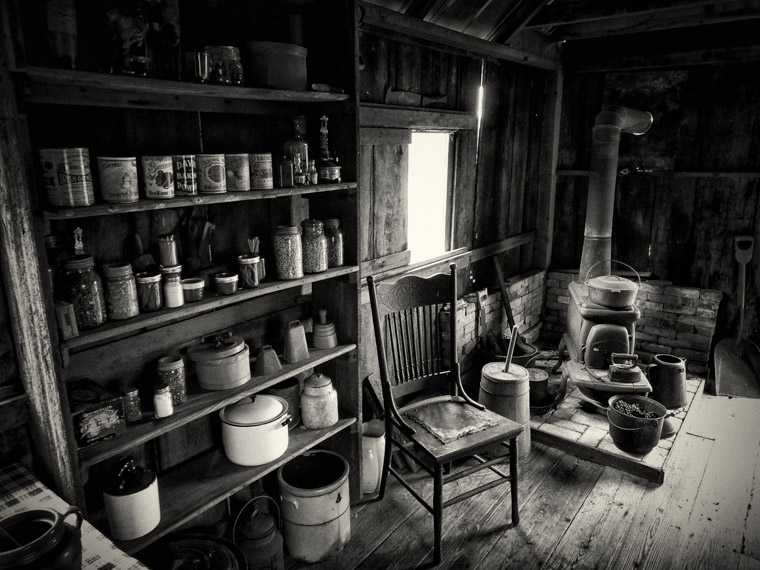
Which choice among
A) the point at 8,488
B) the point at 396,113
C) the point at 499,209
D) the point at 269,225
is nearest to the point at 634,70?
the point at 499,209

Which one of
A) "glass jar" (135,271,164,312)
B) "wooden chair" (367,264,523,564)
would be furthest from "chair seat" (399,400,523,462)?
"glass jar" (135,271,164,312)

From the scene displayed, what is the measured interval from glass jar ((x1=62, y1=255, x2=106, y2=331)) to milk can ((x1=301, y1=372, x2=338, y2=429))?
108 cm

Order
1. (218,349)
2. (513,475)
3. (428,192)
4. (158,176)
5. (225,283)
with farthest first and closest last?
(428,192) < (513,475) < (218,349) < (225,283) < (158,176)

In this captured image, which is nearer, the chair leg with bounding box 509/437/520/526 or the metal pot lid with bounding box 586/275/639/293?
the chair leg with bounding box 509/437/520/526

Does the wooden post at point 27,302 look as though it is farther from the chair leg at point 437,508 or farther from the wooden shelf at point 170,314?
the chair leg at point 437,508

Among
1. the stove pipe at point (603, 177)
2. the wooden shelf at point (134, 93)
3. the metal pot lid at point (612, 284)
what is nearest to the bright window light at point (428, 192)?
the metal pot lid at point (612, 284)

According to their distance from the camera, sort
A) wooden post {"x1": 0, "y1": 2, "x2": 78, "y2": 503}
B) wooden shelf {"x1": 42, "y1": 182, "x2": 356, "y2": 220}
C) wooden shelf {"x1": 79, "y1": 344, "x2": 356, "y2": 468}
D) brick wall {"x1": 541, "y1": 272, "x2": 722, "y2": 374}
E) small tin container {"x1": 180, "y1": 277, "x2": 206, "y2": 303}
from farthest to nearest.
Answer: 1. brick wall {"x1": 541, "y1": 272, "x2": 722, "y2": 374}
2. small tin container {"x1": 180, "y1": 277, "x2": 206, "y2": 303}
3. wooden shelf {"x1": 79, "y1": 344, "x2": 356, "y2": 468}
4. wooden shelf {"x1": 42, "y1": 182, "x2": 356, "y2": 220}
5. wooden post {"x1": 0, "y1": 2, "x2": 78, "y2": 503}

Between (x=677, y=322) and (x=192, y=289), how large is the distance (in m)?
4.14

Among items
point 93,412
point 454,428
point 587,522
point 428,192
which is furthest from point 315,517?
point 428,192

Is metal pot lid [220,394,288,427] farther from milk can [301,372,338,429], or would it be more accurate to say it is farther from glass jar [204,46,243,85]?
glass jar [204,46,243,85]

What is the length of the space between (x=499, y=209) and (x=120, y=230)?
9.98 ft

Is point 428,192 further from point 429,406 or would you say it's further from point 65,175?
point 65,175

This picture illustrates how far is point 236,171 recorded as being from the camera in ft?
6.70

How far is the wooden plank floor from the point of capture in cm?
252
